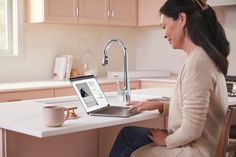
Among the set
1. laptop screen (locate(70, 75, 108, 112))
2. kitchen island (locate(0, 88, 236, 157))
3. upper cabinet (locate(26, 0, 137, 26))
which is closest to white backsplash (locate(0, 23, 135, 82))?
upper cabinet (locate(26, 0, 137, 26))

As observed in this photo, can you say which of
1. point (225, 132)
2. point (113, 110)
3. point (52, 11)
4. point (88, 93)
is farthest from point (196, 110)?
point (52, 11)

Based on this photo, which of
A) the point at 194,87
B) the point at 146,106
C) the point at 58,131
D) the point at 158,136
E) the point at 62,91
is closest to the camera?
the point at 58,131

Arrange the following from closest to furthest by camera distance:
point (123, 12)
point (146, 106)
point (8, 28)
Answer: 1. point (146, 106)
2. point (8, 28)
3. point (123, 12)

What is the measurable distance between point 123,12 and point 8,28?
→ 1.34 metres

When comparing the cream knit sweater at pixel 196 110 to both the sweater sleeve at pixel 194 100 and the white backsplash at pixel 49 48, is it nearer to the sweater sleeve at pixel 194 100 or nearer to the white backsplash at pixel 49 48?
the sweater sleeve at pixel 194 100

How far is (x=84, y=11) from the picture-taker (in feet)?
14.9

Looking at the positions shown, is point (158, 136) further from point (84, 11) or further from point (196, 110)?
point (84, 11)

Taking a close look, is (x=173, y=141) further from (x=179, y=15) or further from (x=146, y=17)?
(x=146, y=17)

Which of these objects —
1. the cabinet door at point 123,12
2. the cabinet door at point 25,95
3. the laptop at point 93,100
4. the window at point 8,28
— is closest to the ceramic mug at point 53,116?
the laptop at point 93,100

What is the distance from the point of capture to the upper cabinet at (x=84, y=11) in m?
4.27

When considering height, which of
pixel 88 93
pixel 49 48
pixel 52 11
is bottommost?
pixel 88 93

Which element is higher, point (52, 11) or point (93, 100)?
point (52, 11)

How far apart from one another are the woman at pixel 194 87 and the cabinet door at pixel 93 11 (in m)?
2.57

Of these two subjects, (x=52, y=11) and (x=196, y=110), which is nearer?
(x=196, y=110)
